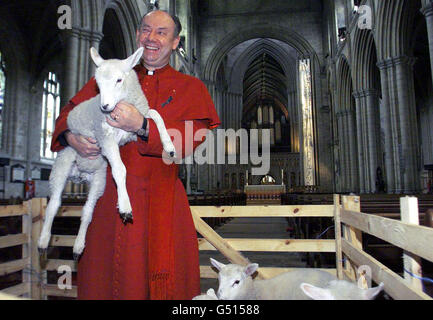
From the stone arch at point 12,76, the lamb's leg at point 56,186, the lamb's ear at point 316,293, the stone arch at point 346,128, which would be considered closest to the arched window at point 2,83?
the stone arch at point 12,76

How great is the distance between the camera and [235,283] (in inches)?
74.8

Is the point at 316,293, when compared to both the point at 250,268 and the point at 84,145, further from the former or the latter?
the point at 84,145

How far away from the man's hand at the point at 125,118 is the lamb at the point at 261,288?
117cm

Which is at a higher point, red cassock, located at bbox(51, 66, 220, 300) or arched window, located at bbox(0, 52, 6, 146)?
arched window, located at bbox(0, 52, 6, 146)

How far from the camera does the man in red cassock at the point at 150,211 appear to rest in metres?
1.43

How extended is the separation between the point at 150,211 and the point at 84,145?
439 mm

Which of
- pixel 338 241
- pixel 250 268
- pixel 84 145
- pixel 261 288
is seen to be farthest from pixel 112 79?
pixel 338 241

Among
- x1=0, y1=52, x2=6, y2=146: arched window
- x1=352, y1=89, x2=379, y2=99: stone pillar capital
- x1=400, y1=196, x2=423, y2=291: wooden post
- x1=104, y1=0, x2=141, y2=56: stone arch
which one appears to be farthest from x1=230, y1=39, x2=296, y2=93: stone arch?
x1=400, y1=196, x2=423, y2=291: wooden post

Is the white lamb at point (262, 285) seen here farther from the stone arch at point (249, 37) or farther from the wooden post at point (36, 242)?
the stone arch at point (249, 37)

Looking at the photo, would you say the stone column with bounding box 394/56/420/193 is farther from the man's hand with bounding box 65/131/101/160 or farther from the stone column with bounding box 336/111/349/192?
the man's hand with bounding box 65/131/101/160

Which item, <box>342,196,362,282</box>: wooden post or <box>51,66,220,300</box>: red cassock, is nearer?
<box>51,66,220,300</box>: red cassock

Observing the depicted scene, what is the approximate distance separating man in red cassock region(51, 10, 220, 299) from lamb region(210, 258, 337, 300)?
0.97ft

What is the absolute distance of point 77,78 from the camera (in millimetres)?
9961

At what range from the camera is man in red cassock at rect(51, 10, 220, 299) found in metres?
1.43
